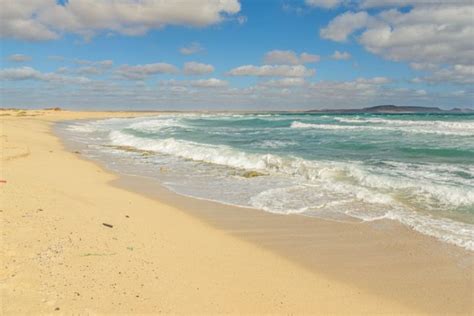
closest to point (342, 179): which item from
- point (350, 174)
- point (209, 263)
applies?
point (350, 174)

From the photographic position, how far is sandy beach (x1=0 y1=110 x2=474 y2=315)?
4.51m

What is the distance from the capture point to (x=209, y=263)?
592cm

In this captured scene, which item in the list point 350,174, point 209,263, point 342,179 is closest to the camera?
point 209,263

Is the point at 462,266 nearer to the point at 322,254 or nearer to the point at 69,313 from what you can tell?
the point at 322,254

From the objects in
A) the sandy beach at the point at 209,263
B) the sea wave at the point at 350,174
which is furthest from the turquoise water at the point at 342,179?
the sandy beach at the point at 209,263

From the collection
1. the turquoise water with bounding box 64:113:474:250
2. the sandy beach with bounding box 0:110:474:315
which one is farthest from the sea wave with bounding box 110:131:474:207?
the sandy beach with bounding box 0:110:474:315

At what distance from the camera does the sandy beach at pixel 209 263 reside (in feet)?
14.8

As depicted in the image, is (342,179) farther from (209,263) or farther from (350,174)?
(209,263)

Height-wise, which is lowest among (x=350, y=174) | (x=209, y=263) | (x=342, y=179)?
(x=209, y=263)

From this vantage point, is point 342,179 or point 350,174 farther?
point 350,174

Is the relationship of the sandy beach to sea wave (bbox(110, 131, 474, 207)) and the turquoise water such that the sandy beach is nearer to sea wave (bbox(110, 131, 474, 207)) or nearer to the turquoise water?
the turquoise water

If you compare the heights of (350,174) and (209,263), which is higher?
(350,174)

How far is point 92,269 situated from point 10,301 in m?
1.11

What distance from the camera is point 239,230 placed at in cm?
805
